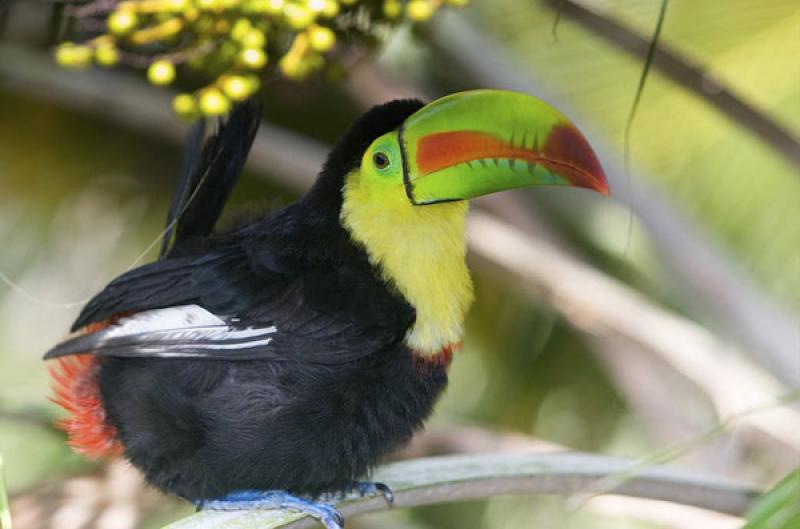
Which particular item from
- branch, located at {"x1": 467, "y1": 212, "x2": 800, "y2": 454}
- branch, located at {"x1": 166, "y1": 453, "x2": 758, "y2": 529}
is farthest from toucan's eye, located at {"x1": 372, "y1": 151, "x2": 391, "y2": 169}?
branch, located at {"x1": 467, "y1": 212, "x2": 800, "y2": 454}

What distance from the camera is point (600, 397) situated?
5.27 ft

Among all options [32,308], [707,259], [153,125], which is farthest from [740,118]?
[32,308]

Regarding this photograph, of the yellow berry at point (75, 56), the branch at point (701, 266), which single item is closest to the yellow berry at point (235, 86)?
the yellow berry at point (75, 56)

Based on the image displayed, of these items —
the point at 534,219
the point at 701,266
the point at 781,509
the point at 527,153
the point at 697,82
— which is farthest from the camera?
the point at 534,219

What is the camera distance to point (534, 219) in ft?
4.86

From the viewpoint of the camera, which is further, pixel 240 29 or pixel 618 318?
pixel 618 318

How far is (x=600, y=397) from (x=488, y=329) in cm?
20

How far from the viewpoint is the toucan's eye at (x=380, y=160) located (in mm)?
789

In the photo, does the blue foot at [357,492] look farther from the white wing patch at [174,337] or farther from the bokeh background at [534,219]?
the bokeh background at [534,219]

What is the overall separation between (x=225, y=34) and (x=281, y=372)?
0.87ft

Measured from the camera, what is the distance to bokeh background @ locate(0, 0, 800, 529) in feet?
3.88

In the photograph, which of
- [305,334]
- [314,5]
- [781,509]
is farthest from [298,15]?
[781,509]

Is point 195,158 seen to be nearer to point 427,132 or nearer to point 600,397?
point 427,132

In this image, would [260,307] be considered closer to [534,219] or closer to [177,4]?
[177,4]
